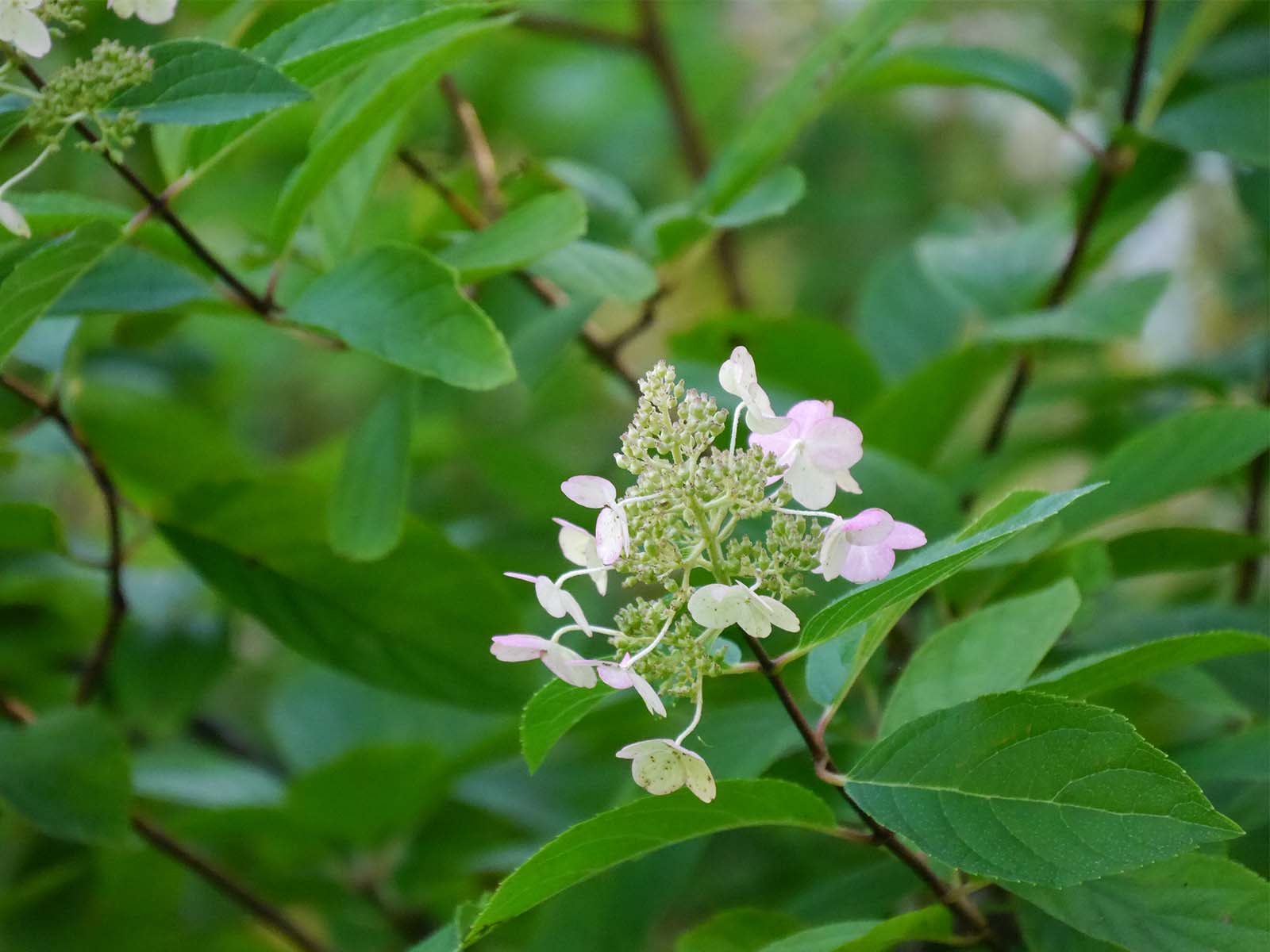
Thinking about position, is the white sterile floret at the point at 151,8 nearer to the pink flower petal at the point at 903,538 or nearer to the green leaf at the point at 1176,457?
the pink flower petal at the point at 903,538

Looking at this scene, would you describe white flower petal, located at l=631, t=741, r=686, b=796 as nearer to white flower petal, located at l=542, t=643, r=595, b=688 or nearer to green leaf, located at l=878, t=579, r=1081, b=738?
white flower petal, located at l=542, t=643, r=595, b=688

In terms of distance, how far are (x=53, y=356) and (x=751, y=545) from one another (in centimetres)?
54

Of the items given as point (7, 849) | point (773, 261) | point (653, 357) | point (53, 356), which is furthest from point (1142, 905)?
point (773, 261)

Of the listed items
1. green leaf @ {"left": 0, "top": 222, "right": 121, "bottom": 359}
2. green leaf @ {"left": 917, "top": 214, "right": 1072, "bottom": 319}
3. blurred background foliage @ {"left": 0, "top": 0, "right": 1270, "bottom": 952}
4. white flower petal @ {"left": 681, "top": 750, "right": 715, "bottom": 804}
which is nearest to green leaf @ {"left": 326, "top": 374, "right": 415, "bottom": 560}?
blurred background foliage @ {"left": 0, "top": 0, "right": 1270, "bottom": 952}

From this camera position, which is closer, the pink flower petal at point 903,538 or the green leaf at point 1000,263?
the pink flower petal at point 903,538

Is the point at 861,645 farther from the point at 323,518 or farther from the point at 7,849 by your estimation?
the point at 7,849

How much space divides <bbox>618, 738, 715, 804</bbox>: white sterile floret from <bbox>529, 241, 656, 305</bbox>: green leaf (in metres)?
0.31

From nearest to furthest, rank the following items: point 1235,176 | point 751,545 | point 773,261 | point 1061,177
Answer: point 751,545 < point 1235,176 < point 1061,177 < point 773,261

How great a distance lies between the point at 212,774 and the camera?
1.01 metres

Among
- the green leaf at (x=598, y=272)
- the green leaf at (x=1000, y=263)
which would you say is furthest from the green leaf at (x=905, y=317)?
the green leaf at (x=598, y=272)

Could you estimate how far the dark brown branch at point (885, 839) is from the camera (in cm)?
48

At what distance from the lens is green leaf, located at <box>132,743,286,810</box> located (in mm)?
936

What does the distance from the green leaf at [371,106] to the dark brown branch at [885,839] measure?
0.33 meters

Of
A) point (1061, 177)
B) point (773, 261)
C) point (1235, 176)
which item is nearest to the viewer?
point (1235, 176)
